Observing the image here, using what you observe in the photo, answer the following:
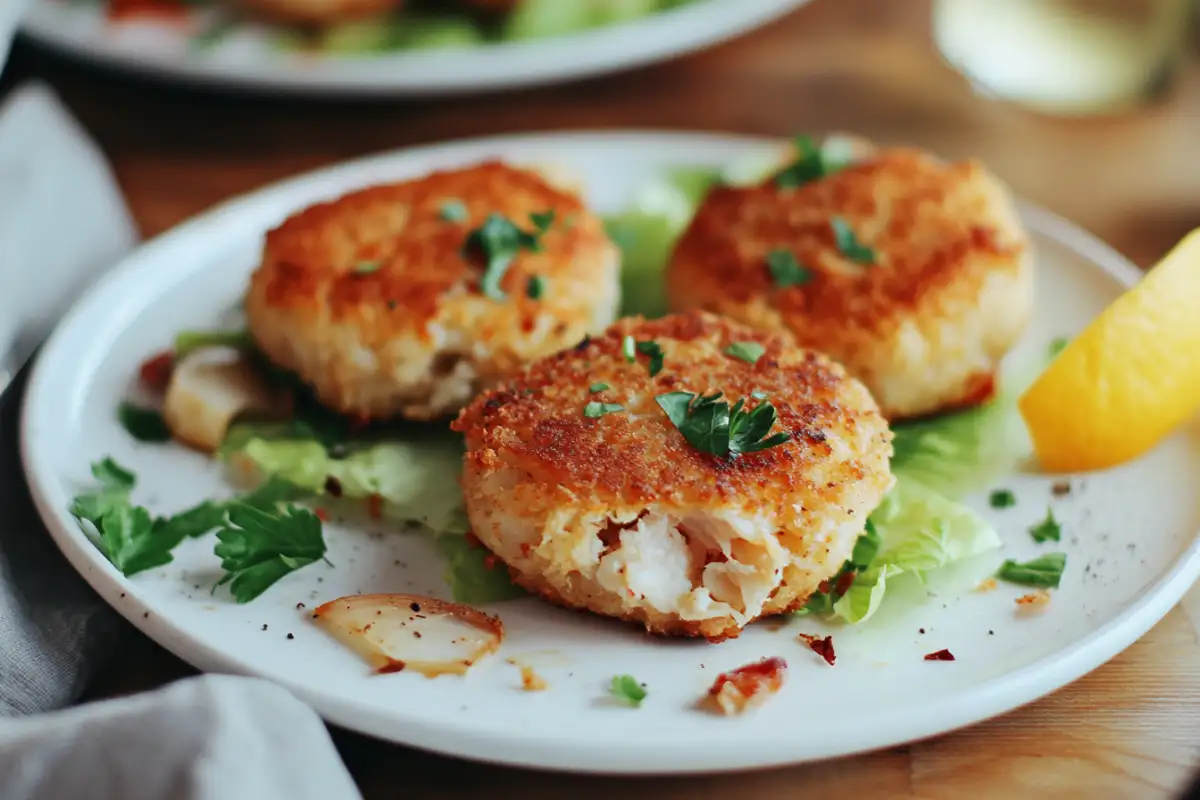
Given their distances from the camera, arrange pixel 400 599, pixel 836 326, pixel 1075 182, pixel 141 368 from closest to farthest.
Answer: pixel 400 599
pixel 836 326
pixel 141 368
pixel 1075 182

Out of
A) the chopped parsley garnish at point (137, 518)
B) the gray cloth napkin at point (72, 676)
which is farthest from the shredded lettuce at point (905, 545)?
the chopped parsley garnish at point (137, 518)

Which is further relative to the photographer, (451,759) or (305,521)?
(305,521)

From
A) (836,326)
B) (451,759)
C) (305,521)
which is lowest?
(451,759)

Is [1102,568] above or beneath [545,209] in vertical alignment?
beneath

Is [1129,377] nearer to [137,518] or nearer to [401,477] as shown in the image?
[401,477]

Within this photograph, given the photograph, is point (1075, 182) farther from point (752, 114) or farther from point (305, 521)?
point (305, 521)

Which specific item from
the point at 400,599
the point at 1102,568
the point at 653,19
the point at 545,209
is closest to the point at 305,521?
the point at 400,599

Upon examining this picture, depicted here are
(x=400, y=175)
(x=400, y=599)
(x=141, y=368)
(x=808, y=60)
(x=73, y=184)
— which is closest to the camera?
(x=400, y=599)

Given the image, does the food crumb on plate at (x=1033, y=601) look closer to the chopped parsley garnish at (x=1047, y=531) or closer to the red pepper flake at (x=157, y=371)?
the chopped parsley garnish at (x=1047, y=531)

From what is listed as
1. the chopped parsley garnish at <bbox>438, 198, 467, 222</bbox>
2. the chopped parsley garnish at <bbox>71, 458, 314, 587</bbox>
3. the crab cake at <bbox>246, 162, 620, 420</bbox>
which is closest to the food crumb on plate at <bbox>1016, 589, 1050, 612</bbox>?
the crab cake at <bbox>246, 162, 620, 420</bbox>
